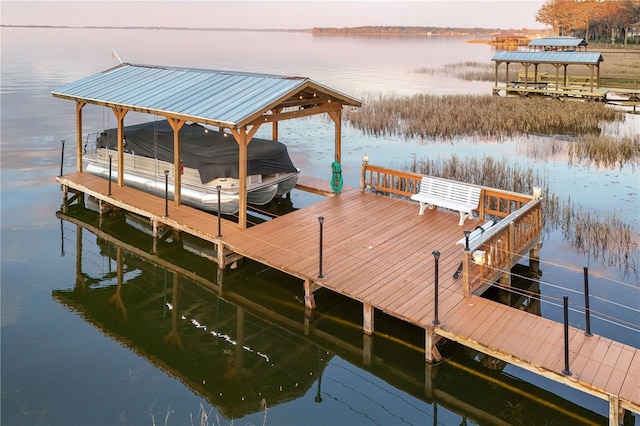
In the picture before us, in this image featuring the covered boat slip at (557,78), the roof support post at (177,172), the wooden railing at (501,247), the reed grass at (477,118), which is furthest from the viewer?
the covered boat slip at (557,78)

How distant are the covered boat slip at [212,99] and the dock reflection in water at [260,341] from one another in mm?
1729

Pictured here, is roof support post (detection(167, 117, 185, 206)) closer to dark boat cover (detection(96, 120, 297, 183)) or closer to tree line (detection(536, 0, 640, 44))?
dark boat cover (detection(96, 120, 297, 183))

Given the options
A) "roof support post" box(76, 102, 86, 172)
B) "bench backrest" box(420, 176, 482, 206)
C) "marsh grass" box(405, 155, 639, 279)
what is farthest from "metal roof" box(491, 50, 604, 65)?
→ "roof support post" box(76, 102, 86, 172)

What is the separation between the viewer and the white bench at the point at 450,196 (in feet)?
40.5

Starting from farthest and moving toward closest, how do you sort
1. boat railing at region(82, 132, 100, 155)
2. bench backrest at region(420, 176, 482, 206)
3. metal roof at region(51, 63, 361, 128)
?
boat railing at region(82, 132, 100, 155)
bench backrest at region(420, 176, 482, 206)
metal roof at region(51, 63, 361, 128)

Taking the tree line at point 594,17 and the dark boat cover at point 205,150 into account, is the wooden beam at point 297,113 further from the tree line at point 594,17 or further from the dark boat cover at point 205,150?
the tree line at point 594,17

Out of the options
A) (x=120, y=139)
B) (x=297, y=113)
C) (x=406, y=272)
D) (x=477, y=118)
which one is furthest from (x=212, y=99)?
(x=477, y=118)

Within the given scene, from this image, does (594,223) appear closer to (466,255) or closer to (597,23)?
(466,255)

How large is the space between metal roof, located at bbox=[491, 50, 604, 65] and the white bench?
2721 cm

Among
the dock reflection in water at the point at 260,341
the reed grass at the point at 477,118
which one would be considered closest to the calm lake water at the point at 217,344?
the dock reflection in water at the point at 260,341

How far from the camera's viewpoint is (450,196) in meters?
12.8

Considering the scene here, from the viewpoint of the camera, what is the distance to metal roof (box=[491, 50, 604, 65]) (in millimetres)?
35844

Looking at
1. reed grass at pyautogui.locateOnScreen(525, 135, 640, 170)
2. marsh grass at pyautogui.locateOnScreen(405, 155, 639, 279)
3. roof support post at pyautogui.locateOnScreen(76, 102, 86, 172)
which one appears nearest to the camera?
marsh grass at pyautogui.locateOnScreen(405, 155, 639, 279)

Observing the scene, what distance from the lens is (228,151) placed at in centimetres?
1443
